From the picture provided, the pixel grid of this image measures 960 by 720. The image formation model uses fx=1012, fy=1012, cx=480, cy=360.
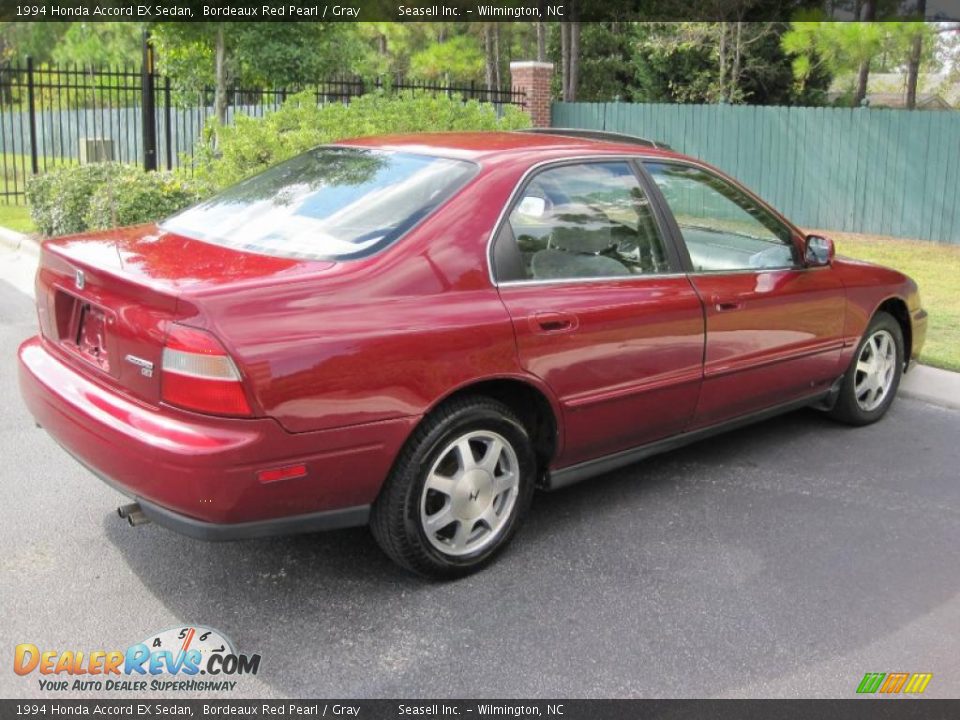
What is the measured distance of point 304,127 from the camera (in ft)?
30.8

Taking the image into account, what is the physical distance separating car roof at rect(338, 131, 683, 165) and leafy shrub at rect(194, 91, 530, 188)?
4643mm

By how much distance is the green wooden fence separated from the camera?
1433 cm

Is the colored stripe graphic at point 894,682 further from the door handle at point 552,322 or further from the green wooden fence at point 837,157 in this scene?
the green wooden fence at point 837,157

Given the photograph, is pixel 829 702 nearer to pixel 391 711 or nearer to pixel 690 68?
pixel 391 711

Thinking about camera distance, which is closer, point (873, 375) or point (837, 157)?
point (873, 375)

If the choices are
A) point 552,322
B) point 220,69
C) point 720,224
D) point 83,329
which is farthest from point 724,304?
point 220,69

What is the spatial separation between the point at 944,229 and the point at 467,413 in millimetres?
12685

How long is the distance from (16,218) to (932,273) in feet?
40.6

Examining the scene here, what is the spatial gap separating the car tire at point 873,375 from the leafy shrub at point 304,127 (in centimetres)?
535

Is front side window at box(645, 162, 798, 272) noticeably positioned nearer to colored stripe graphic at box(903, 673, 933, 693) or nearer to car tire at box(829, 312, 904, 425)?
car tire at box(829, 312, 904, 425)

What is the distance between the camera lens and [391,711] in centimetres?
304

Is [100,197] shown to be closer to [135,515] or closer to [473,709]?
[135,515]

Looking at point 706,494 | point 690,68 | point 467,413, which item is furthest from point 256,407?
point 690,68
